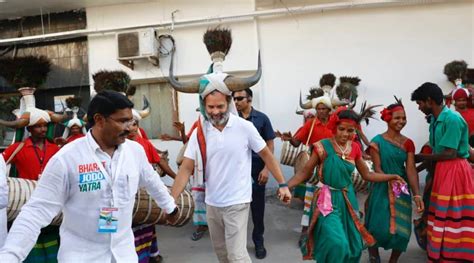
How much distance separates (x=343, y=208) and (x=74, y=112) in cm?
412

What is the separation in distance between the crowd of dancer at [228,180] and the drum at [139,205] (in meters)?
0.26

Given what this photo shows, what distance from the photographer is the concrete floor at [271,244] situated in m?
5.02

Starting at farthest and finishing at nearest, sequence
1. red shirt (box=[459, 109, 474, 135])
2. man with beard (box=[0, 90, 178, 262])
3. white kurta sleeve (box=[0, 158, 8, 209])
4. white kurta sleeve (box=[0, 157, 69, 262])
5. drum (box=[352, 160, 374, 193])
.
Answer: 1. red shirt (box=[459, 109, 474, 135])
2. drum (box=[352, 160, 374, 193])
3. white kurta sleeve (box=[0, 158, 8, 209])
4. man with beard (box=[0, 90, 178, 262])
5. white kurta sleeve (box=[0, 157, 69, 262])

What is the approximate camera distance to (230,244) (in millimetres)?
3463

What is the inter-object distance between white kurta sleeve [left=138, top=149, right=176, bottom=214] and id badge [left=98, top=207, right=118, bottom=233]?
0.43 m

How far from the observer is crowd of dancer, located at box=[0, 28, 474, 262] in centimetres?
231

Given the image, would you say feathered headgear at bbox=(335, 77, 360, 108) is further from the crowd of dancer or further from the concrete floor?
the crowd of dancer

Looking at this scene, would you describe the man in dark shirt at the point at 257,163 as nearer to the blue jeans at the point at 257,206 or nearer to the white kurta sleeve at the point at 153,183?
the blue jeans at the point at 257,206

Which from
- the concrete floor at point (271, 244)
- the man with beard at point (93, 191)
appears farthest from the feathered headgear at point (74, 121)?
the man with beard at point (93, 191)

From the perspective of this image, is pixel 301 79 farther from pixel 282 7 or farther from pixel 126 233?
pixel 126 233

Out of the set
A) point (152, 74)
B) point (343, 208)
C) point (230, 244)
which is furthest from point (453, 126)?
point (152, 74)

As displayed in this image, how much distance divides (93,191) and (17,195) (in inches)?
65.8

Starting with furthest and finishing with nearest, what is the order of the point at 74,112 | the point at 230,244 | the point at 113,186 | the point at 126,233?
the point at 74,112 < the point at 230,244 < the point at 126,233 < the point at 113,186

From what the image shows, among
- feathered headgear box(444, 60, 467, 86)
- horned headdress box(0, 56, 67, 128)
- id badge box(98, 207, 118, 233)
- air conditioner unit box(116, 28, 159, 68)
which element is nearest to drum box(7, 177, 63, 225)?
horned headdress box(0, 56, 67, 128)
